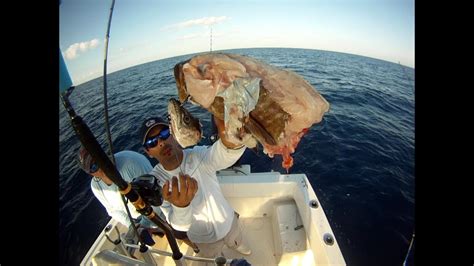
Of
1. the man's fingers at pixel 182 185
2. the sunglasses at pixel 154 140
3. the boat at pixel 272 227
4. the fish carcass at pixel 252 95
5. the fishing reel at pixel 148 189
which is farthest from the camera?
the boat at pixel 272 227

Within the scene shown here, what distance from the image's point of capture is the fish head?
5.73 feet

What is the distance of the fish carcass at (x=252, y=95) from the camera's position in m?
1.49

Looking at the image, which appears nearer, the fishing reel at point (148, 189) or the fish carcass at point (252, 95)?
the fish carcass at point (252, 95)

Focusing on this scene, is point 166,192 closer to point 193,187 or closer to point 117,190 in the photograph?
point 193,187

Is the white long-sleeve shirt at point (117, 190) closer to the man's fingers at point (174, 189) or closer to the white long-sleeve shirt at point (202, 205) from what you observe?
the white long-sleeve shirt at point (202, 205)

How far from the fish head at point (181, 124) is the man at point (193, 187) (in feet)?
1.61

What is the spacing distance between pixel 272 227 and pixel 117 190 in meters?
2.76

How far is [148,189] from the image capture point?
2234mm

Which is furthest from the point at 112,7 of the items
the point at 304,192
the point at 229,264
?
the point at 304,192

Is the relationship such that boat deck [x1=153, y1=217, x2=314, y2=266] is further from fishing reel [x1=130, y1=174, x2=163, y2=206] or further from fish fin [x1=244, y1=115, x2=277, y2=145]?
fish fin [x1=244, y1=115, x2=277, y2=145]

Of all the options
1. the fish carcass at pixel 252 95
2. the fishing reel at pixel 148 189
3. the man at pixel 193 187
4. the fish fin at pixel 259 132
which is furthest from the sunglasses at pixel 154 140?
the fish fin at pixel 259 132

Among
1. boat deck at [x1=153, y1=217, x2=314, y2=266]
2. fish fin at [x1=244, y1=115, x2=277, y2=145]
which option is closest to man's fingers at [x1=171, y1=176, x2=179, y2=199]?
fish fin at [x1=244, y1=115, x2=277, y2=145]
